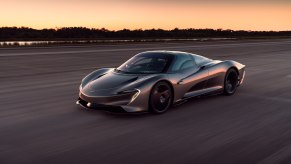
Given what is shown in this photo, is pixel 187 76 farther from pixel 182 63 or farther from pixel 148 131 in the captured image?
pixel 148 131

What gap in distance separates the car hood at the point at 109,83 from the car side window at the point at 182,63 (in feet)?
2.82

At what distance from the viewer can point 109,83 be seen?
8227mm

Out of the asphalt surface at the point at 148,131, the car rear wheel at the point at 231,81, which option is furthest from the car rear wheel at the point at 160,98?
the car rear wheel at the point at 231,81

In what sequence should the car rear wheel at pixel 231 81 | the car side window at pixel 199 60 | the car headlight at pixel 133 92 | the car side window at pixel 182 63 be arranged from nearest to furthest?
the car headlight at pixel 133 92 → the car side window at pixel 182 63 → the car side window at pixel 199 60 → the car rear wheel at pixel 231 81

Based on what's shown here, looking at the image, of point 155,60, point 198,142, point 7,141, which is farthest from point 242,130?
point 7,141

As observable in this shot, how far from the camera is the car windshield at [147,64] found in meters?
8.72

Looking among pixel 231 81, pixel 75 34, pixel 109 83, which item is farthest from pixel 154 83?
pixel 75 34

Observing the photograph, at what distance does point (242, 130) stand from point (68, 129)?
290 centimetres

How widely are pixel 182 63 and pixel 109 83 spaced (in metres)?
1.76

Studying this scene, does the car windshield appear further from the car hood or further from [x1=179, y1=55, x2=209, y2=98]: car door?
[x1=179, y1=55, x2=209, y2=98]: car door

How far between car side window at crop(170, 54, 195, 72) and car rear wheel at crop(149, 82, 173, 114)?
1.78 ft

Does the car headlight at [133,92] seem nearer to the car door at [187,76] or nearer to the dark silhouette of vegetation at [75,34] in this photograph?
the car door at [187,76]

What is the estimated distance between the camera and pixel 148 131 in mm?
6934

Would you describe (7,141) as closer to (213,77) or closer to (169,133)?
(169,133)
